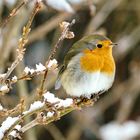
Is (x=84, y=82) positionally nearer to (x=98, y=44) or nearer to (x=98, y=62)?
(x=98, y=62)

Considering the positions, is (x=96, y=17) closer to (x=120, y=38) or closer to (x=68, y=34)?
(x=120, y=38)

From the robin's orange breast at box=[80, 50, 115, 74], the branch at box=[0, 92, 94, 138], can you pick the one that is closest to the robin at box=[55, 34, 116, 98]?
the robin's orange breast at box=[80, 50, 115, 74]

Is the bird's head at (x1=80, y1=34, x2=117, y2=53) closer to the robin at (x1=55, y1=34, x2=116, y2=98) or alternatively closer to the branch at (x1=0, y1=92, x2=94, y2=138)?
the robin at (x1=55, y1=34, x2=116, y2=98)

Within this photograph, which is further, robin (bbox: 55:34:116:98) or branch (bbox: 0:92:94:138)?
robin (bbox: 55:34:116:98)

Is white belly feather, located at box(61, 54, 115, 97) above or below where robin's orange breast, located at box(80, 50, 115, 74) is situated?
below

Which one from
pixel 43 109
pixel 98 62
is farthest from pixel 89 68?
pixel 43 109

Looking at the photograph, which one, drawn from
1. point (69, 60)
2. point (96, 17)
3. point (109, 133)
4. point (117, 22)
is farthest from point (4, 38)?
point (117, 22)

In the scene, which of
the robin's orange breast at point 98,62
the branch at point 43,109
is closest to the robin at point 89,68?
the robin's orange breast at point 98,62

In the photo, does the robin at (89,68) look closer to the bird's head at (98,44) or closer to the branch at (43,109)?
the bird's head at (98,44)
